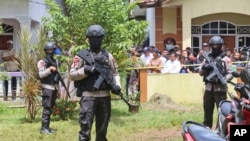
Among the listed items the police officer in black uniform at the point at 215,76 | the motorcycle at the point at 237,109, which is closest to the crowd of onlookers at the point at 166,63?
the police officer in black uniform at the point at 215,76

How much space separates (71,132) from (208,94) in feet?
9.37

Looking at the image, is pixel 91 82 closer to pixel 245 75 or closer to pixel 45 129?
pixel 245 75

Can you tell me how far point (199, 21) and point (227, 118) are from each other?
17.7 metres

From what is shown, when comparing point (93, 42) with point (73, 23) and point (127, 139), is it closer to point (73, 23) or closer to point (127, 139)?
point (127, 139)

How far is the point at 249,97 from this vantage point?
4824 mm

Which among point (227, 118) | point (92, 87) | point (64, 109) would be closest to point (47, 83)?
point (64, 109)

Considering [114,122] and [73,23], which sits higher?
[73,23]

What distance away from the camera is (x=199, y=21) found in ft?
74.8

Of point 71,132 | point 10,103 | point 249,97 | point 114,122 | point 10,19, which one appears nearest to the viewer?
point 249,97

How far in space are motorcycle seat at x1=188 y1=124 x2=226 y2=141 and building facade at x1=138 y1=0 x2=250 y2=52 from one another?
16779 mm

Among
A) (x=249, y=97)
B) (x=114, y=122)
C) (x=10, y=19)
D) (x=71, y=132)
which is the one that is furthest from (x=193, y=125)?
(x=10, y=19)

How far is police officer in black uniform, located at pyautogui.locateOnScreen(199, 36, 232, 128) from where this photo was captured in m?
9.11

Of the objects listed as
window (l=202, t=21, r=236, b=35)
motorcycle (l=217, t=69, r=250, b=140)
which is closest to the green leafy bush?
motorcycle (l=217, t=69, r=250, b=140)

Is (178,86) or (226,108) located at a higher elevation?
(226,108)
